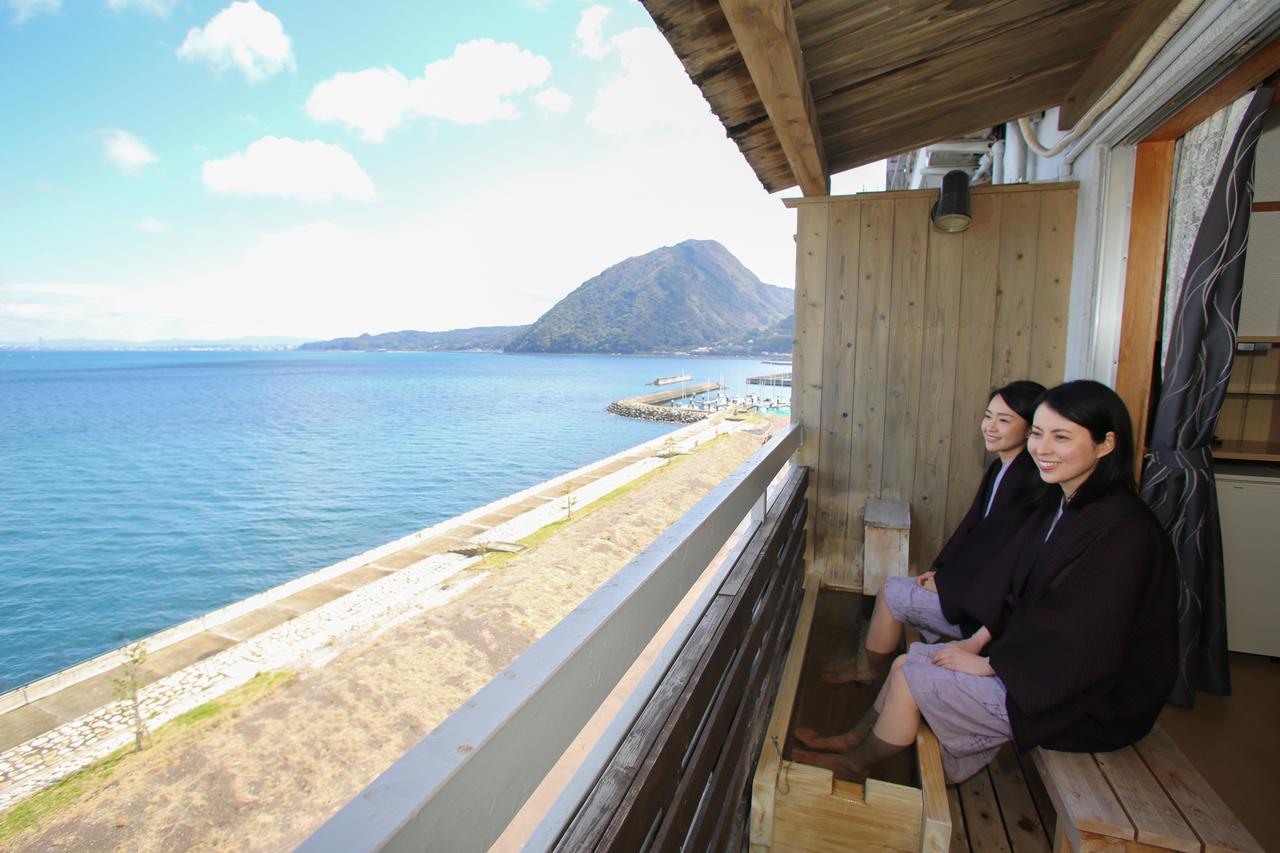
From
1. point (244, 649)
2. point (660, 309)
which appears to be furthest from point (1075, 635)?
point (660, 309)

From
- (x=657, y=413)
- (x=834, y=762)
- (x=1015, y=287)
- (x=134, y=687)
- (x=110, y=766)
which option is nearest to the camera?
(x=834, y=762)

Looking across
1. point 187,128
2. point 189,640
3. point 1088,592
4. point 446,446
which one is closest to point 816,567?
point 1088,592

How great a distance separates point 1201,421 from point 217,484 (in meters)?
40.5

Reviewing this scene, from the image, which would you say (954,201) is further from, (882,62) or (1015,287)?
(882,62)

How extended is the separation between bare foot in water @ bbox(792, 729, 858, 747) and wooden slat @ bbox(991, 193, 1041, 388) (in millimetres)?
1861

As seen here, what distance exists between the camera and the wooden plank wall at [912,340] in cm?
280

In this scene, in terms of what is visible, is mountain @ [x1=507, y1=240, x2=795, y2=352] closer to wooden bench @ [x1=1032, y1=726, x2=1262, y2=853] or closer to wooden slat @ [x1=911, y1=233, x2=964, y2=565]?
wooden slat @ [x1=911, y1=233, x2=964, y2=565]

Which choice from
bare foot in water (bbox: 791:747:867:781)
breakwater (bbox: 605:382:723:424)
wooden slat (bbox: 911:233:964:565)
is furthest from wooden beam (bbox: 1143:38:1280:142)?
breakwater (bbox: 605:382:723:424)

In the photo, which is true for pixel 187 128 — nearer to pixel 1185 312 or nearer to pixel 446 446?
pixel 446 446

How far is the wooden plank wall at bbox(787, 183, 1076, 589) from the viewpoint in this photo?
2.80 m

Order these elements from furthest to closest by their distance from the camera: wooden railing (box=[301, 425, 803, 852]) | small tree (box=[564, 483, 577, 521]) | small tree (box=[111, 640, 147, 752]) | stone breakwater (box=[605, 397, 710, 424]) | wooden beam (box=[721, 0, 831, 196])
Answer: stone breakwater (box=[605, 397, 710, 424]) → small tree (box=[564, 483, 577, 521]) → small tree (box=[111, 640, 147, 752]) → wooden beam (box=[721, 0, 831, 196]) → wooden railing (box=[301, 425, 803, 852])

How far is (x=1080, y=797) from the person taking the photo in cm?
132

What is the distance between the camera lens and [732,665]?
1.50 m

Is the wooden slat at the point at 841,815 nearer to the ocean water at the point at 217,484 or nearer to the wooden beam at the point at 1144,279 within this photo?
the wooden beam at the point at 1144,279
